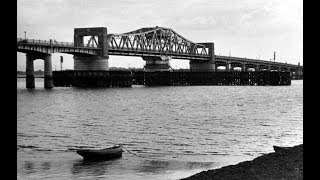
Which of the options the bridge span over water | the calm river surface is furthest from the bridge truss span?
the calm river surface

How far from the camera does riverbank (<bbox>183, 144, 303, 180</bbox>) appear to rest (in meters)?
16.8

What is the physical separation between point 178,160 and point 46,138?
46.5 feet

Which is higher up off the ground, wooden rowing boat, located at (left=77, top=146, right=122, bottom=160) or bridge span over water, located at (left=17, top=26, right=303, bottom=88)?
bridge span over water, located at (left=17, top=26, right=303, bottom=88)

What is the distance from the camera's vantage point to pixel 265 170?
60.0ft

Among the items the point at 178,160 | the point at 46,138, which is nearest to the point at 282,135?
the point at 178,160

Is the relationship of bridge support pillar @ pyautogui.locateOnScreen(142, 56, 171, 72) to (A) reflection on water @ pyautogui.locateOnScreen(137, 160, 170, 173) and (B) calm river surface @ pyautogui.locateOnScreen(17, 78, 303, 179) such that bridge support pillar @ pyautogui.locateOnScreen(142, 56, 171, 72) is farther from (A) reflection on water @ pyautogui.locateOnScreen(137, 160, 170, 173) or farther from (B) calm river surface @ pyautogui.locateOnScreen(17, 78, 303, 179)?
(A) reflection on water @ pyautogui.locateOnScreen(137, 160, 170, 173)

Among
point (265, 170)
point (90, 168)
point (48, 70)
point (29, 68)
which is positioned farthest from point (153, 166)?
point (48, 70)

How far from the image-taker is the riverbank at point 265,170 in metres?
16.8

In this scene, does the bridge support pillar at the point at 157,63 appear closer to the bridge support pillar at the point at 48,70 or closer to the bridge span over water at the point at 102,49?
the bridge span over water at the point at 102,49

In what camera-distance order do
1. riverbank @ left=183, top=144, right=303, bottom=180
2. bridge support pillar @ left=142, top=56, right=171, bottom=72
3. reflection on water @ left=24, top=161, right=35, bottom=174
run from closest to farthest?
1. riverbank @ left=183, top=144, right=303, bottom=180
2. reflection on water @ left=24, top=161, right=35, bottom=174
3. bridge support pillar @ left=142, top=56, right=171, bottom=72

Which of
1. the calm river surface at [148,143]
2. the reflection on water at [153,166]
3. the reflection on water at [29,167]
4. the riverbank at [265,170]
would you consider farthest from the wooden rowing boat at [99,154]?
the riverbank at [265,170]

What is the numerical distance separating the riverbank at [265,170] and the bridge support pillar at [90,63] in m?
126

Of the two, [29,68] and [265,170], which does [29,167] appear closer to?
[265,170]

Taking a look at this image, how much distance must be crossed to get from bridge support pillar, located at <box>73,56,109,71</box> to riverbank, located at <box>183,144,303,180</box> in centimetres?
12554
